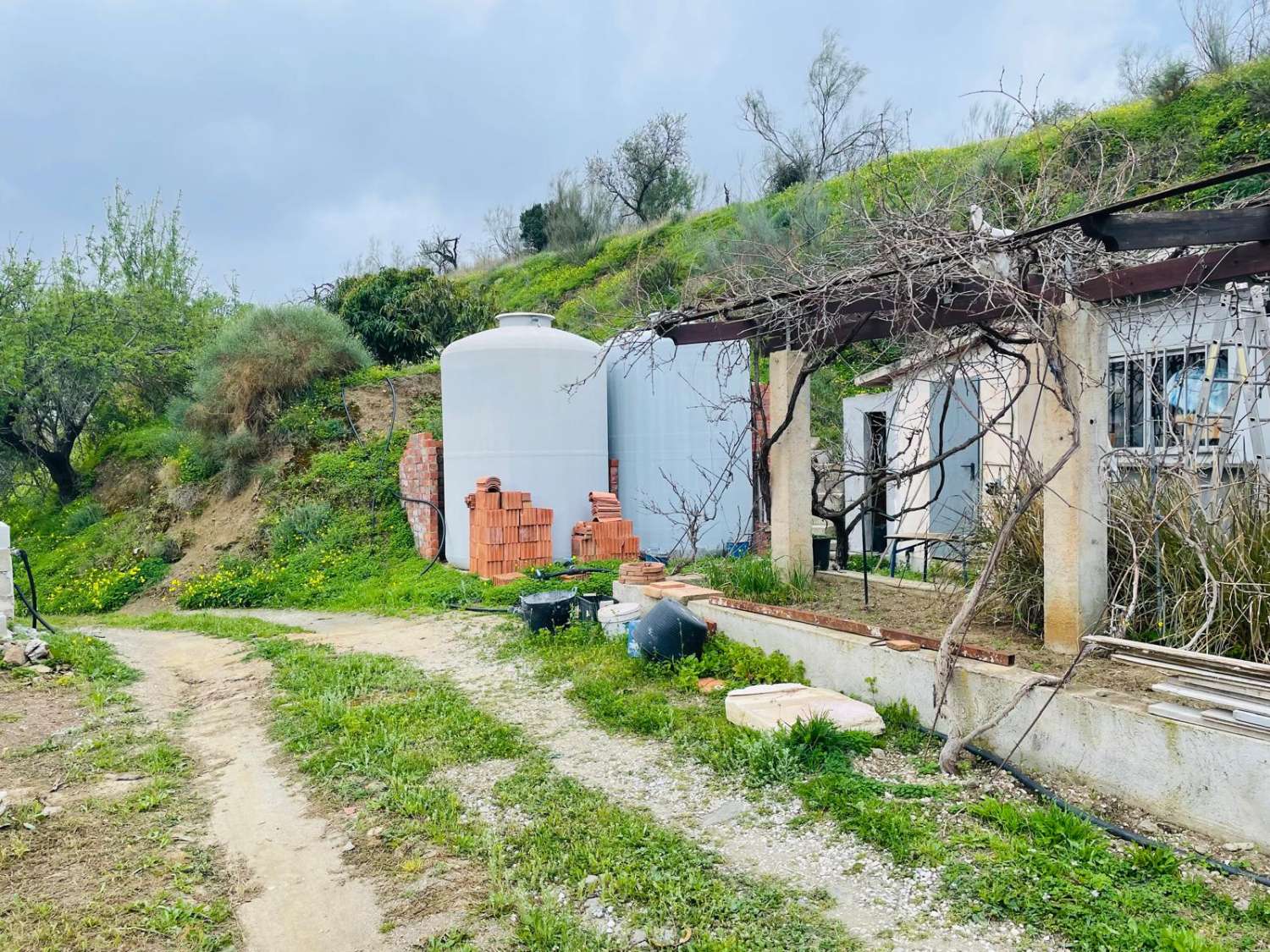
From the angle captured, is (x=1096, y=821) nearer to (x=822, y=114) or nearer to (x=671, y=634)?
(x=671, y=634)

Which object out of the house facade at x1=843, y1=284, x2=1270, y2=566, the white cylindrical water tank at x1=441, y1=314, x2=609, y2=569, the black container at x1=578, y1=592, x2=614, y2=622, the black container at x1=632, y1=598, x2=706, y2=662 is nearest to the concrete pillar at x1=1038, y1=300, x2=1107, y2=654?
the house facade at x1=843, y1=284, x2=1270, y2=566

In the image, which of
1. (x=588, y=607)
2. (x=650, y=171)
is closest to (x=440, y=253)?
(x=650, y=171)

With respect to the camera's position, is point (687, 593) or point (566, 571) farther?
point (566, 571)

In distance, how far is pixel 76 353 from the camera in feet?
58.4

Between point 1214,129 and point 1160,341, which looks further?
point 1214,129

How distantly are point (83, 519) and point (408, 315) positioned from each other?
808 cm

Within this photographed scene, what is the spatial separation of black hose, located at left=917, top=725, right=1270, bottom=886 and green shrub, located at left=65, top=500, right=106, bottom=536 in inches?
721

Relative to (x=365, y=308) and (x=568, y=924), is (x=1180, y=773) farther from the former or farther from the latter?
(x=365, y=308)

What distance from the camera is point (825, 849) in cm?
352

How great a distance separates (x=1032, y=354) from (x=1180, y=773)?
9.53 feet

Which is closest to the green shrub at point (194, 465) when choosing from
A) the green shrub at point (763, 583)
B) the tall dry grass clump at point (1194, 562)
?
the green shrub at point (763, 583)

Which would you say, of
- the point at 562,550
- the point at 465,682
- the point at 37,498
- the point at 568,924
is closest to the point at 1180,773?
the point at 568,924

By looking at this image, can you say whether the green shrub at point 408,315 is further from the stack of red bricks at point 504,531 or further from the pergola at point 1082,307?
the pergola at point 1082,307

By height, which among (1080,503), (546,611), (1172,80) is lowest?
(546,611)
